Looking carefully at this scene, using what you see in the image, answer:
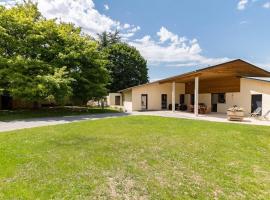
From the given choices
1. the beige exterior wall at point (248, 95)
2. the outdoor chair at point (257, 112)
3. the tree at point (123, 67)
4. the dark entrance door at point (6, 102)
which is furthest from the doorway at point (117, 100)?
the outdoor chair at point (257, 112)

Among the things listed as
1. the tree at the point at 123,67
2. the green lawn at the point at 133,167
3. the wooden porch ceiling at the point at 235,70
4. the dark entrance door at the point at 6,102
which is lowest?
the green lawn at the point at 133,167

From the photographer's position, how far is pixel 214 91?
21.7 meters

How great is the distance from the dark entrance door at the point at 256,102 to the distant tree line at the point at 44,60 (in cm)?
1271

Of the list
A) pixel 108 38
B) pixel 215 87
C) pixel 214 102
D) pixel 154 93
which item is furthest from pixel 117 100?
pixel 108 38

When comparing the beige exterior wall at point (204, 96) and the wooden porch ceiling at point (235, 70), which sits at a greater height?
the wooden porch ceiling at point (235, 70)

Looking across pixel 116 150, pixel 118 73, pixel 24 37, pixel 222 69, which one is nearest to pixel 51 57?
pixel 24 37

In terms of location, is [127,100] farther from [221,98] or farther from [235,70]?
[235,70]

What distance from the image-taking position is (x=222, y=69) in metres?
16.4

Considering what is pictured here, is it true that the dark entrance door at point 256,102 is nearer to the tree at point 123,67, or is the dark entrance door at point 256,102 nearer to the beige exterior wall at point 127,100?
the beige exterior wall at point 127,100

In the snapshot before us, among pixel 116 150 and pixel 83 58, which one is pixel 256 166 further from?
pixel 83 58

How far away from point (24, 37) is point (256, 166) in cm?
1908

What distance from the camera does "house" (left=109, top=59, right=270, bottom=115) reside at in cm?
1702

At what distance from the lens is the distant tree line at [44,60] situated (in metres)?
16.4

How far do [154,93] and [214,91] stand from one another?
646cm
